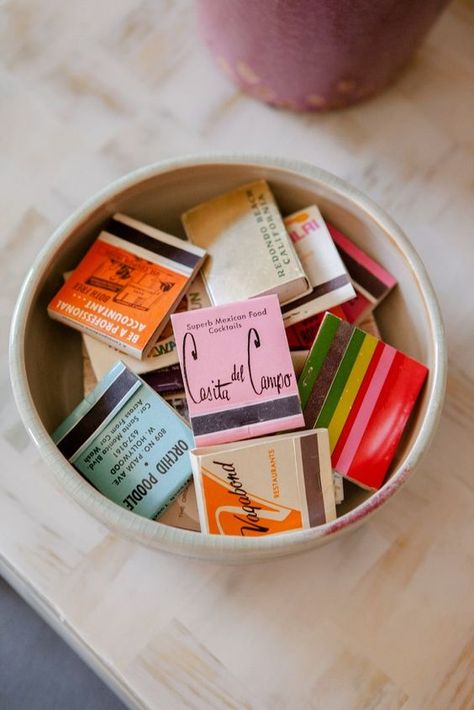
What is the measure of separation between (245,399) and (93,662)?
0.25 metres

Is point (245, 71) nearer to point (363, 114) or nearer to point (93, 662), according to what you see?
point (363, 114)

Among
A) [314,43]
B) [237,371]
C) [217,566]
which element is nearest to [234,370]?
[237,371]

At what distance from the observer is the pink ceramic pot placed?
0.59 m

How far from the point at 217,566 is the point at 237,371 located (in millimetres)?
176

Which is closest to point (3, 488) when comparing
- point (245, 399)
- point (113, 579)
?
point (113, 579)

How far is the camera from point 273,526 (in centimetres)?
50

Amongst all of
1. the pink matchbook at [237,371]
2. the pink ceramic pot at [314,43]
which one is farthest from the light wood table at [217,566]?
the pink matchbook at [237,371]

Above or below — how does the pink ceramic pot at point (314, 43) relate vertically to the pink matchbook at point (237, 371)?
above

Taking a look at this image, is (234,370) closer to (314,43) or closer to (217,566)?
(217,566)

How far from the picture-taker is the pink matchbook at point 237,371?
518mm

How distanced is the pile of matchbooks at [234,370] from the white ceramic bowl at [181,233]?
17 mm

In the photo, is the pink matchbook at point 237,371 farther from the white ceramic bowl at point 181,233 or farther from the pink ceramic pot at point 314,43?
the pink ceramic pot at point 314,43

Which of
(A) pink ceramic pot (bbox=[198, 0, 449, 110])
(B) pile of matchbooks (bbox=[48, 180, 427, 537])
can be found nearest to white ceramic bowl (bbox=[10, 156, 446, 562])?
(B) pile of matchbooks (bbox=[48, 180, 427, 537])

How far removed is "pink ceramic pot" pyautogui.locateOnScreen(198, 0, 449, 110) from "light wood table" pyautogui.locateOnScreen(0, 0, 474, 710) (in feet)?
0.12
